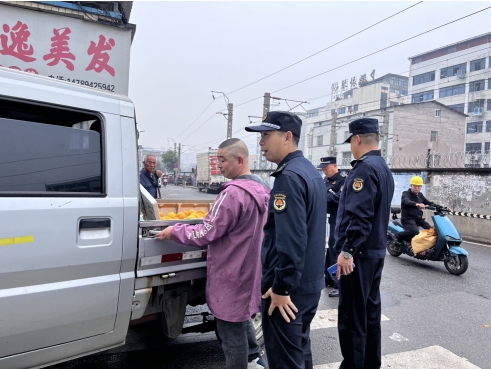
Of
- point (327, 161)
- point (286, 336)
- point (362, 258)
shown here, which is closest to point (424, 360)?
point (362, 258)

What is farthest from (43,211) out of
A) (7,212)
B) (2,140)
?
(2,140)

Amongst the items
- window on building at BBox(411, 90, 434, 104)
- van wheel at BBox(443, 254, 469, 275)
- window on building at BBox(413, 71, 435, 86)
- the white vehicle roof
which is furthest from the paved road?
window on building at BBox(413, 71, 435, 86)

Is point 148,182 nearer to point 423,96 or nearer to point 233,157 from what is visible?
point 233,157

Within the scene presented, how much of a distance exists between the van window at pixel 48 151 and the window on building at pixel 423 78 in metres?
64.9

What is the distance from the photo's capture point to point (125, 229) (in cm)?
221

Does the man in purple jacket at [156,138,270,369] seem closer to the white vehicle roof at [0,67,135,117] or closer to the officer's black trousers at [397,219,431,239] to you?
the white vehicle roof at [0,67,135,117]

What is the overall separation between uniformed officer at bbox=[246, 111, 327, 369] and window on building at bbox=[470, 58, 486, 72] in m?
59.1

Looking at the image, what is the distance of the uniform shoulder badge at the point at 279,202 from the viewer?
1984 mm

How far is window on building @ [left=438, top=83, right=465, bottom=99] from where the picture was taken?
51500 mm

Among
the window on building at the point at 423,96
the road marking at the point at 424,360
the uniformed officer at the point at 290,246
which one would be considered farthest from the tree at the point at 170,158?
the uniformed officer at the point at 290,246

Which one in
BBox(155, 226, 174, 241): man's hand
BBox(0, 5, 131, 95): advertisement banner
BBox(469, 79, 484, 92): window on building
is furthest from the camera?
BBox(469, 79, 484, 92): window on building

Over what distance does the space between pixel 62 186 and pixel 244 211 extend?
3.61 ft

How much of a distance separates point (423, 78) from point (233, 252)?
66.2m

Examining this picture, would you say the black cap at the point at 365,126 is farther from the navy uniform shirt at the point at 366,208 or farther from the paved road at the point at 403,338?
the paved road at the point at 403,338
